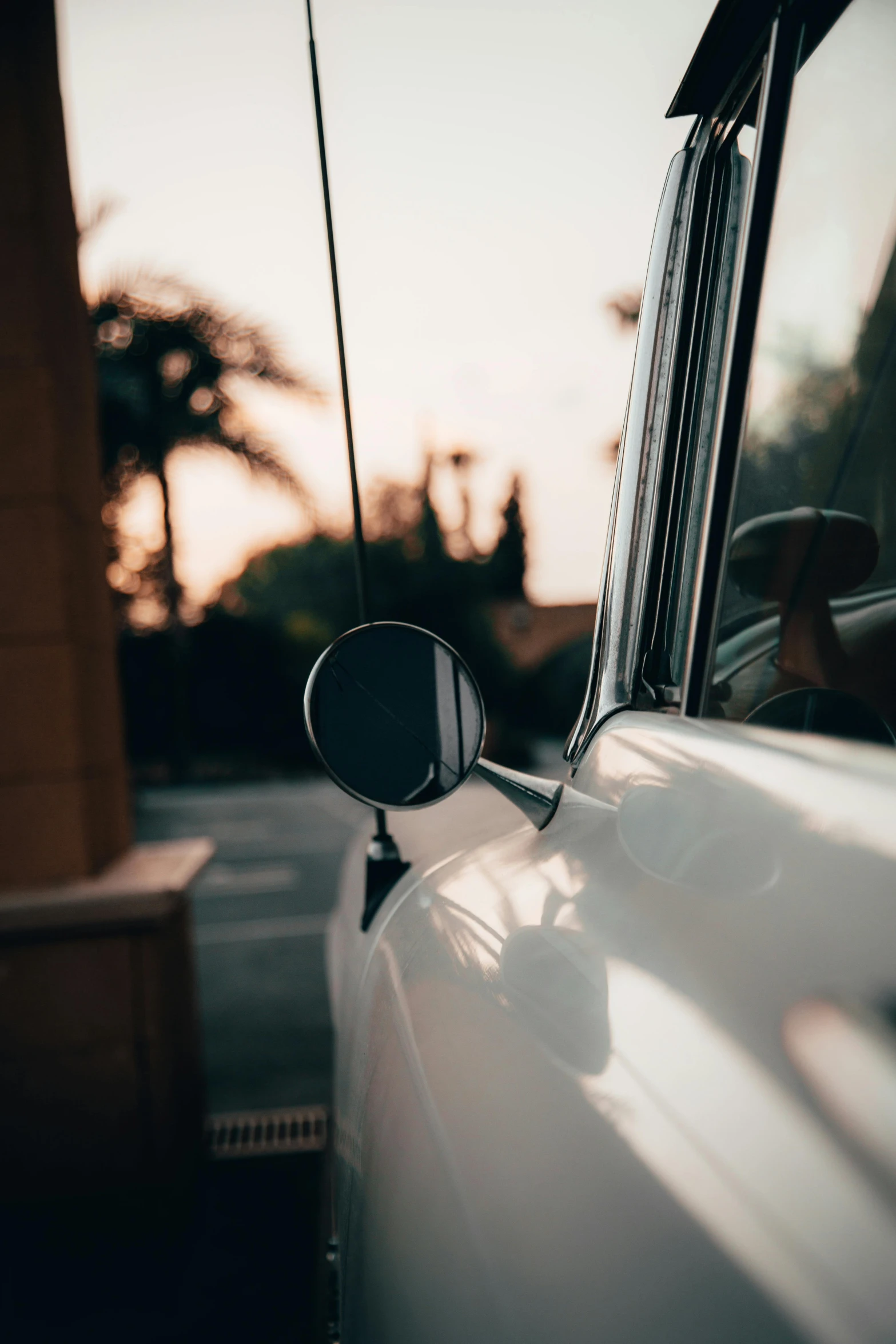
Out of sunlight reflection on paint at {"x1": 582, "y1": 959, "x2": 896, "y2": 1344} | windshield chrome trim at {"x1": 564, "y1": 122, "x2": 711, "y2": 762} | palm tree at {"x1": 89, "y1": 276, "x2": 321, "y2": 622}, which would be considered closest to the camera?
sunlight reflection on paint at {"x1": 582, "y1": 959, "x2": 896, "y2": 1344}

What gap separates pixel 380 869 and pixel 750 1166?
136 cm

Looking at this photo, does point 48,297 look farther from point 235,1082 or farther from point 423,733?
point 235,1082

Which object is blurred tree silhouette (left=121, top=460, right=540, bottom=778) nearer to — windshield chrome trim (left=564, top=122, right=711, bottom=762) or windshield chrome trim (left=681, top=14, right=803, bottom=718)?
windshield chrome trim (left=564, top=122, right=711, bottom=762)

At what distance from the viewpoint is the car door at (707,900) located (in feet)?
1.76

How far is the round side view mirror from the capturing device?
1.47 m

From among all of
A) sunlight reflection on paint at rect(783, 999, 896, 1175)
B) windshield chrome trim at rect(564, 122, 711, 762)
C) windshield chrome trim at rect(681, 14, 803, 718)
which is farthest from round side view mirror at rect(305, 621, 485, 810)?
sunlight reflection on paint at rect(783, 999, 896, 1175)

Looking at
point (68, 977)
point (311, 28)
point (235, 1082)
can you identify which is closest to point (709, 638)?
point (311, 28)

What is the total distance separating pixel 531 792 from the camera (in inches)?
49.9

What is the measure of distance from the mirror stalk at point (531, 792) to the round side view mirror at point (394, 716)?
0.30 ft

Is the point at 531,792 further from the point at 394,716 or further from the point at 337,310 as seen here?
the point at 337,310

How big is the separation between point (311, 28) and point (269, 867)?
378 inches

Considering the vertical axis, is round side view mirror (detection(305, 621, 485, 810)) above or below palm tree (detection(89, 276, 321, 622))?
below

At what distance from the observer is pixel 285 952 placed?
22.7 feet

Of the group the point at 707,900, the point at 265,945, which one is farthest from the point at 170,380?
the point at 707,900
